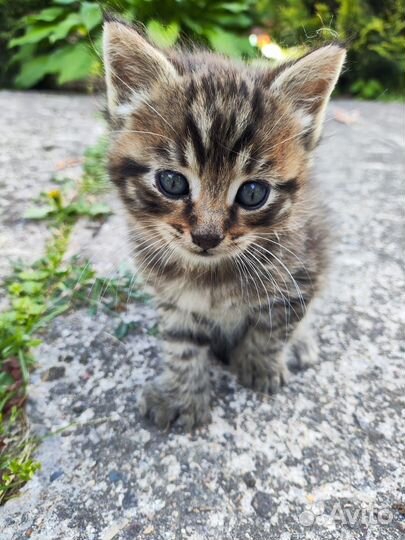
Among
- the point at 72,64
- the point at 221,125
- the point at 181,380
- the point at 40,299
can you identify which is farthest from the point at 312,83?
the point at 72,64

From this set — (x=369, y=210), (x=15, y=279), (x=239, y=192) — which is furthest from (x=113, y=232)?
(x=369, y=210)

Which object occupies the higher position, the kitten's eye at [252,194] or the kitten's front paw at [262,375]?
the kitten's eye at [252,194]

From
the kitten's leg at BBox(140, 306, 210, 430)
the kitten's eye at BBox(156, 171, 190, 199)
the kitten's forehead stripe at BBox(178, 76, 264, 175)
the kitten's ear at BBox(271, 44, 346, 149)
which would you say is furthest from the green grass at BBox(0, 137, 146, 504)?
the kitten's ear at BBox(271, 44, 346, 149)

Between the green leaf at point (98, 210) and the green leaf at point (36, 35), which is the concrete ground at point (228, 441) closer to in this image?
the green leaf at point (98, 210)

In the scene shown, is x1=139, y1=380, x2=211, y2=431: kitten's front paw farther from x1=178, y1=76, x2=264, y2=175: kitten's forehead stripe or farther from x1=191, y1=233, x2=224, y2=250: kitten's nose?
x1=178, y1=76, x2=264, y2=175: kitten's forehead stripe

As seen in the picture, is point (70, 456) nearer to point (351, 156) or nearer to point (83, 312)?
point (83, 312)

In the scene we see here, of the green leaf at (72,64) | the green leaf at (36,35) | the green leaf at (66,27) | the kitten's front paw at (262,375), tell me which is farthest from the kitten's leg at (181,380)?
the green leaf at (36,35)
